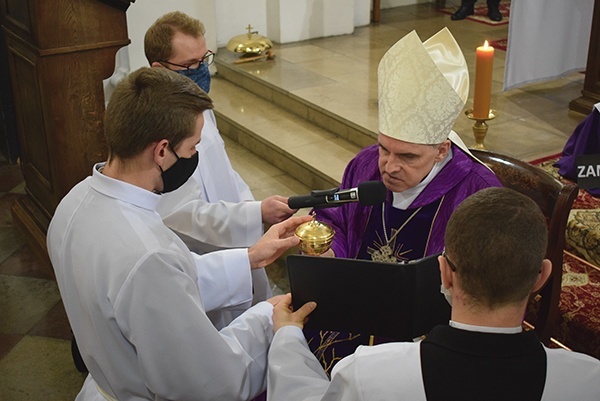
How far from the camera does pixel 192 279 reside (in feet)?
7.29

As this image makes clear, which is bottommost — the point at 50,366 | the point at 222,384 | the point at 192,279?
the point at 50,366

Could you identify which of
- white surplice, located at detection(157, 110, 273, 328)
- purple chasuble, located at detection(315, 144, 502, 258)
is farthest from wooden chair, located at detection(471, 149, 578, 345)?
white surplice, located at detection(157, 110, 273, 328)

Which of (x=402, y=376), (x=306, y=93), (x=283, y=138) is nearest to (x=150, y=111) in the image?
(x=402, y=376)

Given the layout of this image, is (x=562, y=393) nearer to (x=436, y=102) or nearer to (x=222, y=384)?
(x=222, y=384)

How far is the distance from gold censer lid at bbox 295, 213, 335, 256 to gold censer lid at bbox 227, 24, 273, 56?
439 centimetres

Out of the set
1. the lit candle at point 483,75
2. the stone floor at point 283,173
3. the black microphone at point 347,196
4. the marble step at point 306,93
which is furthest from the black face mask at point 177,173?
the marble step at point 306,93

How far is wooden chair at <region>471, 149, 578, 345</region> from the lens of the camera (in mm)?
2941

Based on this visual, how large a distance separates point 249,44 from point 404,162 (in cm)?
420

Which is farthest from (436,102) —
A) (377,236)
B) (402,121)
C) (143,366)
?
(143,366)

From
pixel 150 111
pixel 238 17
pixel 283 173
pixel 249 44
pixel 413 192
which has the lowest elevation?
pixel 283 173

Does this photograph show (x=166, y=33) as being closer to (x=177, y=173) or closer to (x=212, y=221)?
(x=212, y=221)

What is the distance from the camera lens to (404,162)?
2748 mm

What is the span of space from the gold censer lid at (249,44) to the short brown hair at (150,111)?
458 cm

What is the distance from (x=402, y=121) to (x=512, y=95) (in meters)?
3.29
